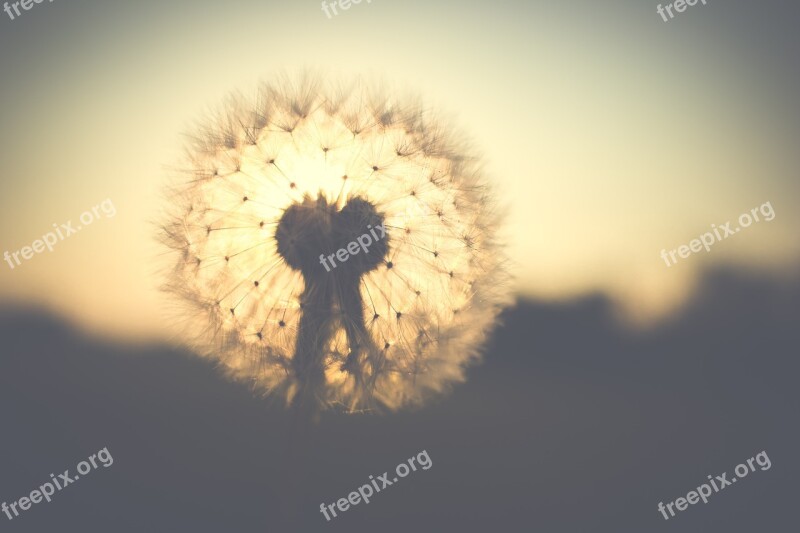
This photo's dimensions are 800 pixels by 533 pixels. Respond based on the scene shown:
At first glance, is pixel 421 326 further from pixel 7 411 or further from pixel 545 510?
pixel 7 411

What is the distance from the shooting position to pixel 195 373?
700 centimetres

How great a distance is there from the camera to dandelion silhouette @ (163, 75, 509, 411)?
13.6 ft

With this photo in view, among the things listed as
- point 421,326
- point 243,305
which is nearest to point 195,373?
point 243,305

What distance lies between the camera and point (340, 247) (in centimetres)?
404

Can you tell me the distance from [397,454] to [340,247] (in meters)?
3.56

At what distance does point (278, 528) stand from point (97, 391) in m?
4.88

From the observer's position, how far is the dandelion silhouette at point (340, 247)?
4133 mm

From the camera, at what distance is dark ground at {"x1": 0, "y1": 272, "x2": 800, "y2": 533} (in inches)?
238

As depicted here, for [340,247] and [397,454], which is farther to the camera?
[397,454]

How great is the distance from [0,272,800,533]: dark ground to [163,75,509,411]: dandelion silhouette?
57 centimetres

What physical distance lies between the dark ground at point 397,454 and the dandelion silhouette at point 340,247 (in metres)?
0.57

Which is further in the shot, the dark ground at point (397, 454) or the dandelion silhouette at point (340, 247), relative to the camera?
the dark ground at point (397, 454)

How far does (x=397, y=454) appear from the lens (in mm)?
6926

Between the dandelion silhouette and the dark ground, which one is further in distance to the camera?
the dark ground
